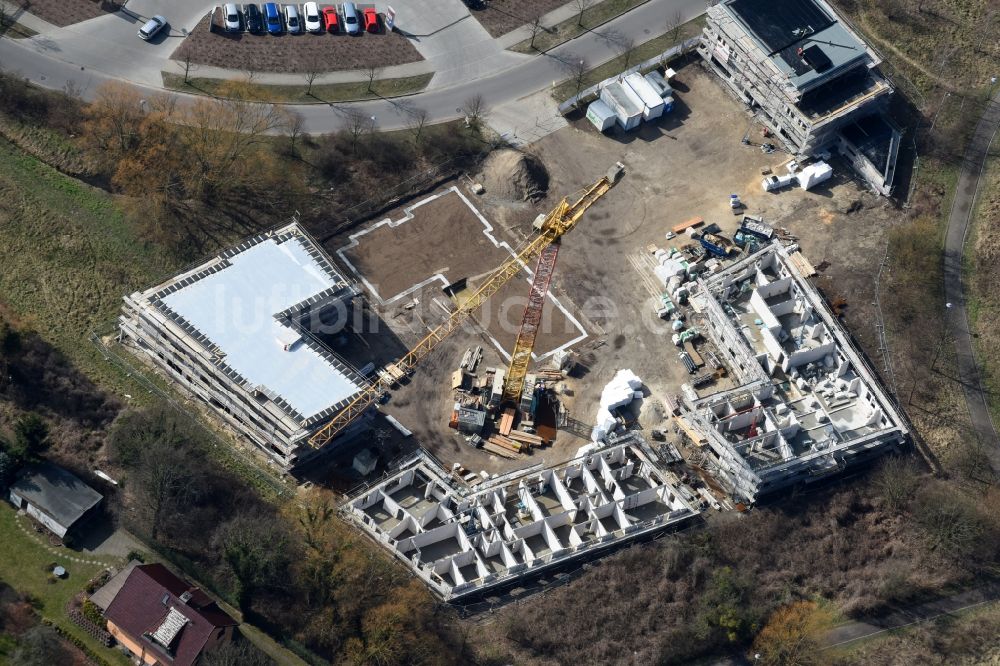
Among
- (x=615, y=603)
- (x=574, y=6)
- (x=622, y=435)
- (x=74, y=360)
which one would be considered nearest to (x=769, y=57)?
(x=574, y=6)

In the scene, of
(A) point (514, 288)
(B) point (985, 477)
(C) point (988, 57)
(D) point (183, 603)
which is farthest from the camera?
(C) point (988, 57)

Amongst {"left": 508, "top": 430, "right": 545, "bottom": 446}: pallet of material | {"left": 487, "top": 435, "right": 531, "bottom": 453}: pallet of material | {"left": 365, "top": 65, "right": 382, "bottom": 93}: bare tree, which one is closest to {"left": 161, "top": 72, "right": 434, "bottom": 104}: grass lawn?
{"left": 365, "top": 65, "right": 382, "bottom": 93}: bare tree

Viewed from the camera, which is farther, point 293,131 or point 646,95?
point 646,95

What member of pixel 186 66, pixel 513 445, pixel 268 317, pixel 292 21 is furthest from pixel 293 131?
pixel 513 445

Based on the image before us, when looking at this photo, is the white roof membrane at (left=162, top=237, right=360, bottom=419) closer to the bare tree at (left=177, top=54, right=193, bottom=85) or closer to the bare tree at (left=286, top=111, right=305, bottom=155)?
the bare tree at (left=286, top=111, right=305, bottom=155)

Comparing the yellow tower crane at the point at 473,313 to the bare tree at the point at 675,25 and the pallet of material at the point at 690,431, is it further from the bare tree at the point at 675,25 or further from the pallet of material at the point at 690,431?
the bare tree at the point at 675,25

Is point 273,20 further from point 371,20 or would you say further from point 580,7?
point 580,7

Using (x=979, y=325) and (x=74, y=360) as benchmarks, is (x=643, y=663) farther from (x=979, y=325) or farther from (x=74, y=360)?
(x=74, y=360)
